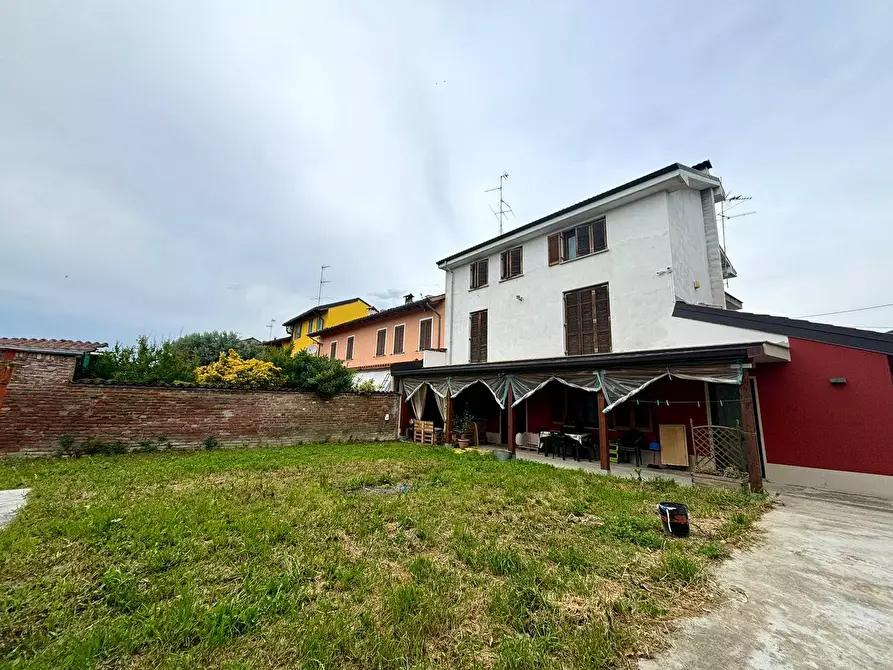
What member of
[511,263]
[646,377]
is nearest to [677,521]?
[646,377]

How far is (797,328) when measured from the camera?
23.7 feet

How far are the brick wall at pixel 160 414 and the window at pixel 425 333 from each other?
3.49m

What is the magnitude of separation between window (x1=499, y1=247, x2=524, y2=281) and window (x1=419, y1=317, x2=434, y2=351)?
435cm

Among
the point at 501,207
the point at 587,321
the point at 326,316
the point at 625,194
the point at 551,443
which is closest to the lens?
the point at 625,194

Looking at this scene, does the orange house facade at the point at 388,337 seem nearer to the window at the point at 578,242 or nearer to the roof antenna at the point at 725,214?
the window at the point at 578,242

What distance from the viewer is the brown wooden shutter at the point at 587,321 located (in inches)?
399

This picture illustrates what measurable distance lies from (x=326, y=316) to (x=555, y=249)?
18118 millimetres

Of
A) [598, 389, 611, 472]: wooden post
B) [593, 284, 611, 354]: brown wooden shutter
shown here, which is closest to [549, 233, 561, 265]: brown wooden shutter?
[593, 284, 611, 354]: brown wooden shutter

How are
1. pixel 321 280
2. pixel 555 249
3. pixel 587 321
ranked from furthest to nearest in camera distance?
pixel 321 280, pixel 555 249, pixel 587 321

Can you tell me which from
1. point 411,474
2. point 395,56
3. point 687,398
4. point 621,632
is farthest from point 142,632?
point 687,398

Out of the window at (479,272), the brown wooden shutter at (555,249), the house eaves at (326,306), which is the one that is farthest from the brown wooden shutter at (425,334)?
the house eaves at (326,306)

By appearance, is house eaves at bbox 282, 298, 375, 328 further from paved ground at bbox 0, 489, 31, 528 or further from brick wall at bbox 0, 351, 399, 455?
paved ground at bbox 0, 489, 31, 528

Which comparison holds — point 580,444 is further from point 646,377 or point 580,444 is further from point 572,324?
point 572,324

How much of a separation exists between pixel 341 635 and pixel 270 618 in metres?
0.57
